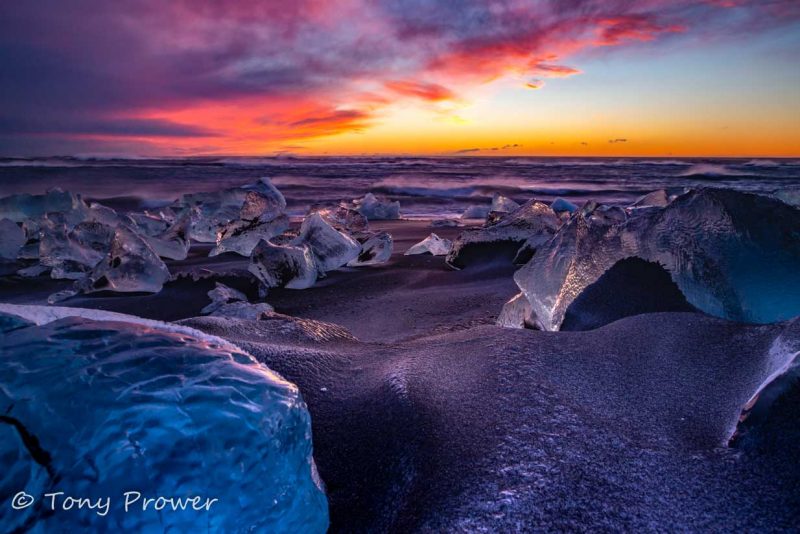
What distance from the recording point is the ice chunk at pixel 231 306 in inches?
84.2

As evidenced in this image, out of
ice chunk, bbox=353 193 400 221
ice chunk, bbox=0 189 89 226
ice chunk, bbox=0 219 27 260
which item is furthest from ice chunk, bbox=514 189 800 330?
ice chunk, bbox=0 189 89 226

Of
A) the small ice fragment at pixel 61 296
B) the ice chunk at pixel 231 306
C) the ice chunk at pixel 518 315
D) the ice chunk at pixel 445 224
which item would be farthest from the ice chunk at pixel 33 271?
the ice chunk at pixel 445 224

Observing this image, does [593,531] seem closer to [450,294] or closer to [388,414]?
[388,414]

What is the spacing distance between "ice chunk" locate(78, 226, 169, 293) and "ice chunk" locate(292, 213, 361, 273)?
916 millimetres

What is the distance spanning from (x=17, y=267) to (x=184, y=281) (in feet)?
5.76

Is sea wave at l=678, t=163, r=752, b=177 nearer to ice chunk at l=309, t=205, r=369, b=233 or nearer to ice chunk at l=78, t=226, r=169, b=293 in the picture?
ice chunk at l=309, t=205, r=369, b=233

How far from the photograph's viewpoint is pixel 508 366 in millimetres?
1131

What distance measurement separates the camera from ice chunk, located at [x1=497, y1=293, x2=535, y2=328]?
1.67m

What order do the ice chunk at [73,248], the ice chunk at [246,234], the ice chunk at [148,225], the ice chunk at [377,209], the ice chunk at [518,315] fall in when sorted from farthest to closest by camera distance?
the ice chunk at [377,209] < the ice chunk at [148,225] < the ice chunk at [246,234] < the ice chunk at [73,248] < the ice chunk at [518,315]

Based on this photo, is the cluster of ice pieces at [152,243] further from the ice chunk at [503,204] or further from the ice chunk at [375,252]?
the ice chunk at [503,204]

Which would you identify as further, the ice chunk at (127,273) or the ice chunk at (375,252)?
the ice chunk at (375,252)

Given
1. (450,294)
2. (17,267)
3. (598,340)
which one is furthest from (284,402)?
(17,267)

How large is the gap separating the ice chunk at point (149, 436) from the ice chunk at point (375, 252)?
2.70m

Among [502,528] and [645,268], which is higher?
[645,268]
